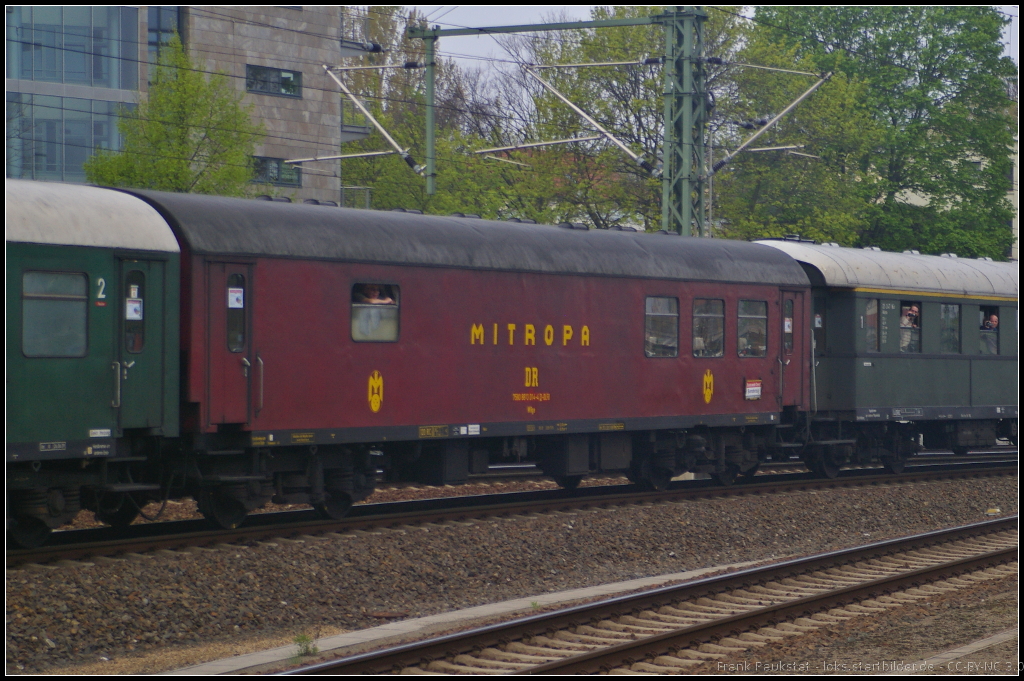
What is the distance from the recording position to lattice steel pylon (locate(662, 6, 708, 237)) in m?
22.9

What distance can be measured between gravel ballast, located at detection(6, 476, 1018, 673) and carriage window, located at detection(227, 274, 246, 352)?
217 cm

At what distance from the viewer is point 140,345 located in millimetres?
12016

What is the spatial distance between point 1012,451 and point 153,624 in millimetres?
23023

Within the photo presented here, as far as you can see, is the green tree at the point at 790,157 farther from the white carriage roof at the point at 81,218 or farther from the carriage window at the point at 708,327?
the white carriage roof at the point at 81,218

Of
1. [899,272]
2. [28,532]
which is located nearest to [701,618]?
[28,532]

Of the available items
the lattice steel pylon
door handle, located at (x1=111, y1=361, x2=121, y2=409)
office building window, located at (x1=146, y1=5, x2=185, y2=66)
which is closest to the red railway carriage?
door handle, located at (x1=111, y1=361, x2=121, y2=409)

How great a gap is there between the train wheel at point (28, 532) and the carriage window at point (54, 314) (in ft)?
5.34

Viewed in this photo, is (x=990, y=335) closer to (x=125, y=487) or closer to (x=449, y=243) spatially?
(x=449, y=243)

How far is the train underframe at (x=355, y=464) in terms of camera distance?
1159 cm

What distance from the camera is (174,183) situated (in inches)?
1050

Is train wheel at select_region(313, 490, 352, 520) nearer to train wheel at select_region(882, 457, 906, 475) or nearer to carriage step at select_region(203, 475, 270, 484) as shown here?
carriage step at select_region(203, 475, 270, 484)

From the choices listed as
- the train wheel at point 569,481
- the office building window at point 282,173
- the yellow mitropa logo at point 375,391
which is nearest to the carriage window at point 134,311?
the yellow mitropa logo at point 375,391

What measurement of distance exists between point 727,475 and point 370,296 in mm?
7659

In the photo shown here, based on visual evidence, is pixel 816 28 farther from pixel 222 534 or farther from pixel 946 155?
pixel 222 534
